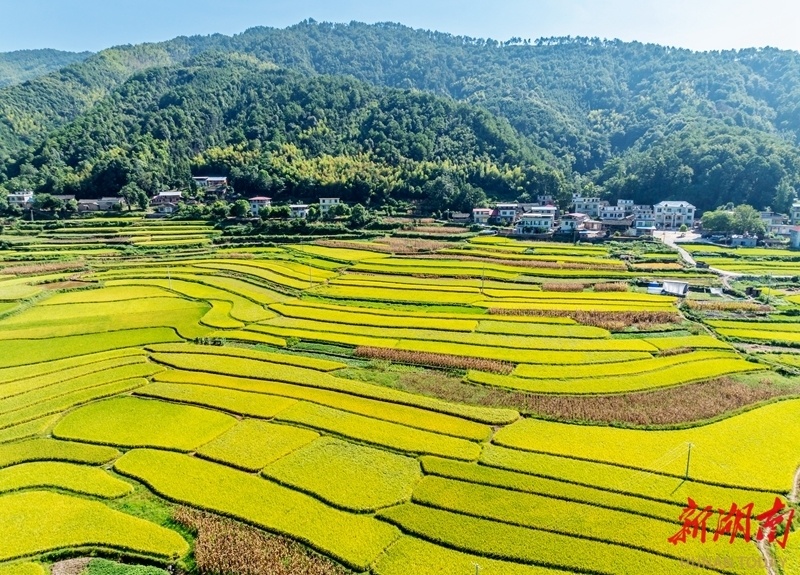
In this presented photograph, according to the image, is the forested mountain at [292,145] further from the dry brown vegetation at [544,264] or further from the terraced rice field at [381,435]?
the terraced rice field at [381,435]

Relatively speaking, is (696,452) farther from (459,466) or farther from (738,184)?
(738,184)

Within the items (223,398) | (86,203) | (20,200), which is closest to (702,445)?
(223,398)

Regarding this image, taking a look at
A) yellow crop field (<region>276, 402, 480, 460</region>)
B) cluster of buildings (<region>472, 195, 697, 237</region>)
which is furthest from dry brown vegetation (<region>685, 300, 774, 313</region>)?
cluster of buildings (<region>472, 195, 697, 237</region>)

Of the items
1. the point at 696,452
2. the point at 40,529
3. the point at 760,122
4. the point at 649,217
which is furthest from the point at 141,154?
the point at 760,122

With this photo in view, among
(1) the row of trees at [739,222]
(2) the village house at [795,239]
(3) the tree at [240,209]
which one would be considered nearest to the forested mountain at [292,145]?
(3) the tree at [240,209]

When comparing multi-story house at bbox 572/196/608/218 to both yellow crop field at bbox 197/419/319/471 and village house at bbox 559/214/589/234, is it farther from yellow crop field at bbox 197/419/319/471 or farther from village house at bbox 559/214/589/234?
yellow crop field at bbox 197/419/319/471
